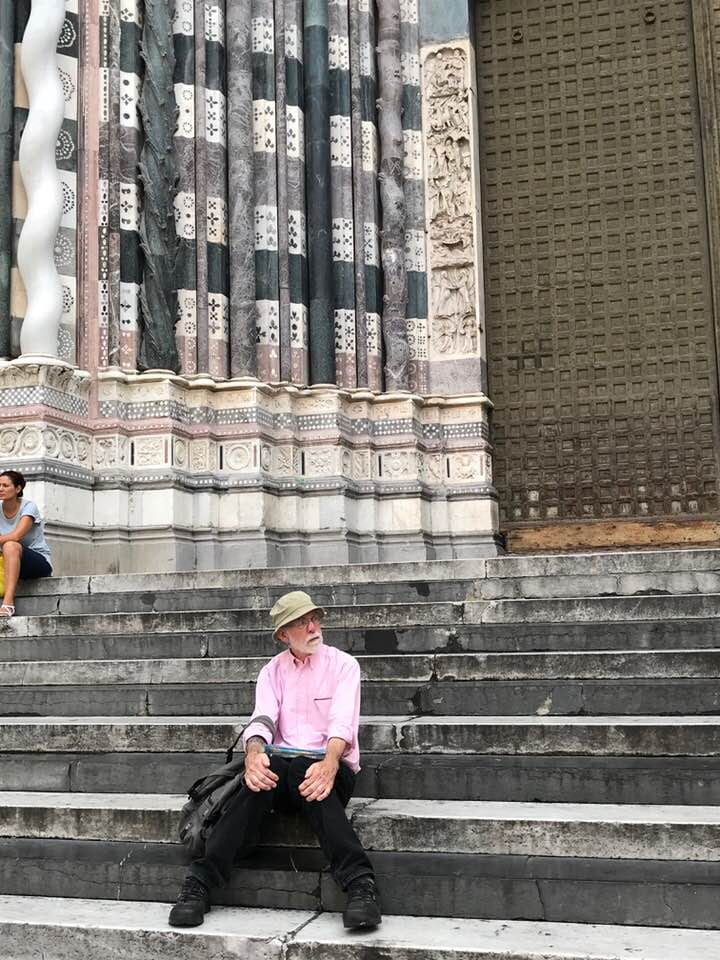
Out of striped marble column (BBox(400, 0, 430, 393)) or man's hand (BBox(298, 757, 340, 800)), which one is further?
striped marble column (BBox(400, 0, 430, 393))

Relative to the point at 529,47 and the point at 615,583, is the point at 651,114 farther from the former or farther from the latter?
the point at 615,583

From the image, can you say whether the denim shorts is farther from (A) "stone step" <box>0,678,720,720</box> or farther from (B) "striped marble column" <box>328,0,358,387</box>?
(B) "striped marble column" <box>328,0,358,387</box>

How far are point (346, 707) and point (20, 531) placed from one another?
13.2 ft

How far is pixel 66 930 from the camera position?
3852 millimetres

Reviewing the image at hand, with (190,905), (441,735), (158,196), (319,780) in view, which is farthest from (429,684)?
(158,196)

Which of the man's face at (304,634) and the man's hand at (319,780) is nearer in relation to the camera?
the man's hand at (319,780)

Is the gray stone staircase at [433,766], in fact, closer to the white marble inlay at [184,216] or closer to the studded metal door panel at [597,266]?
the studded metal door panel at [597,266]

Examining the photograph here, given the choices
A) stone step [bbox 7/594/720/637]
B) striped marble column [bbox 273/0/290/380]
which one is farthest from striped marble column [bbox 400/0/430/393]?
stone step [bbox 7/594/720/637]

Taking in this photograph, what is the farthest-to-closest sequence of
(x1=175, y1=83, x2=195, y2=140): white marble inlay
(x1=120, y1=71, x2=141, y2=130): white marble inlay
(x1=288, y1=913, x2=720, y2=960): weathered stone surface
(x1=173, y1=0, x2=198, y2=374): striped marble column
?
(x1=175, y1=83, x2=195, y2=140): white marble inlay → (x1=173, y1=0, x2=198, y2=374): striped marble column → (x1=120, y1=71, x2=141, y2=130): white marble inlay → (x1=288, y1=913, x2=720, y2=960): weathered stone surface

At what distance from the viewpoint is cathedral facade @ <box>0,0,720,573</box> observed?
9.80 m

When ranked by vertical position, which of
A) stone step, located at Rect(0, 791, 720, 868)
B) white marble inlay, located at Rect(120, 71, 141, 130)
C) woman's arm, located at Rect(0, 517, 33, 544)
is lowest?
stone step, located at Rect(0, 791, 720, 868)

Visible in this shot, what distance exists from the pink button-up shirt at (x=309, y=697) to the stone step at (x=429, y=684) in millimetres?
1014

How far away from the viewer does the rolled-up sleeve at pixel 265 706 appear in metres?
4.22

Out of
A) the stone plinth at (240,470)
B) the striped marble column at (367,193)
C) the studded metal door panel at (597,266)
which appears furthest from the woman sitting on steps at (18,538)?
the studded metal door panel at (597,266)
